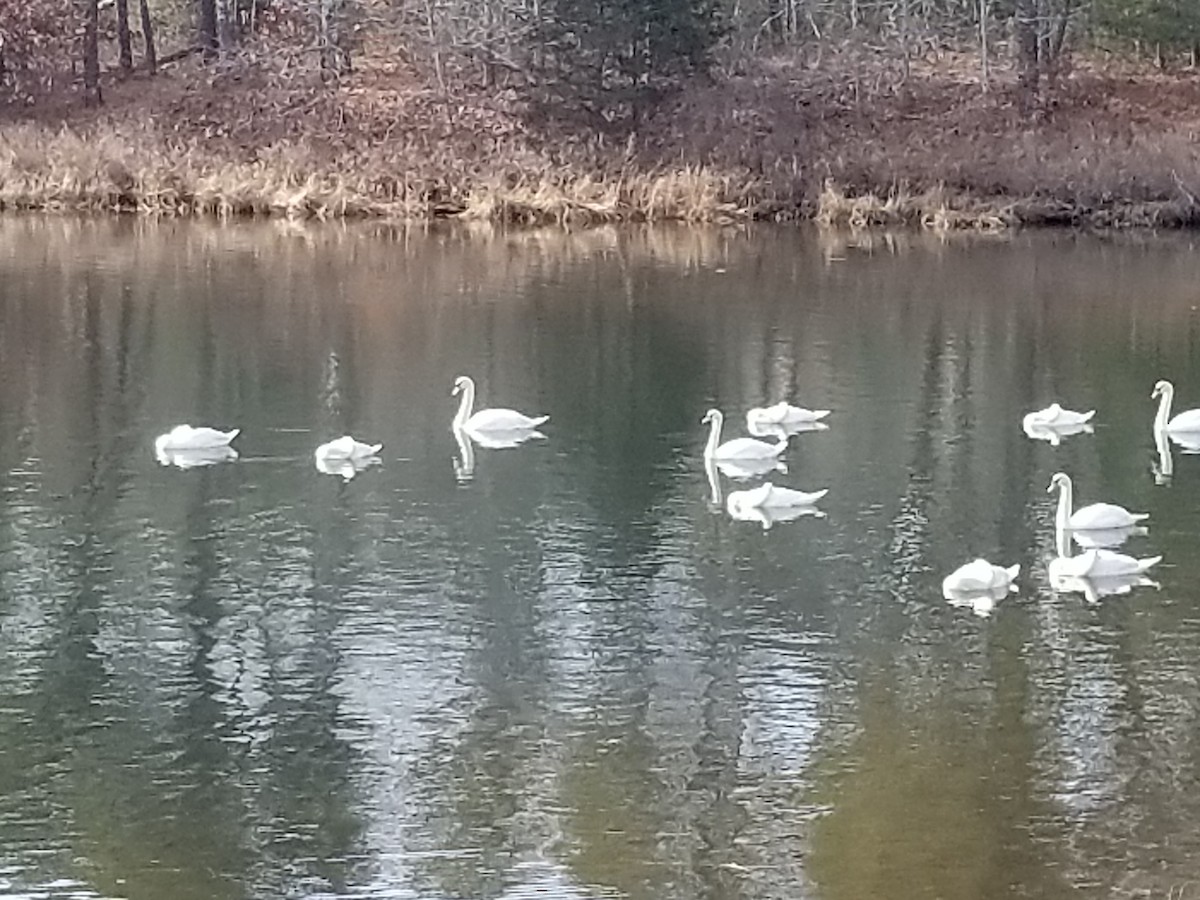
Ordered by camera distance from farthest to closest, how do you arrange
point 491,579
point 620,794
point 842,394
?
point 842,394 < point 491,579 < point 620,794

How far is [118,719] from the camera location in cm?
924

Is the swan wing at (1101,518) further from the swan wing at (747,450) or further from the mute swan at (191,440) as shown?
the mute swan at (191,440)

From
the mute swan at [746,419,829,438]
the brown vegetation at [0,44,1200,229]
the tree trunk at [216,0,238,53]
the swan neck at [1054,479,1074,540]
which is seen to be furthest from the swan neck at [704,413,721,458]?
the tree trunk at [216,0,238,53]

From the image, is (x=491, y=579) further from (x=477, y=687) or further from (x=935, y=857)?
(x=935, y=857)

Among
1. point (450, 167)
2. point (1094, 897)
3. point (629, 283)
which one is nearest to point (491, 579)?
point (1094, 897)

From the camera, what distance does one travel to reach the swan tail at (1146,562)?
11.8m

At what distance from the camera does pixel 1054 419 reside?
1586cm

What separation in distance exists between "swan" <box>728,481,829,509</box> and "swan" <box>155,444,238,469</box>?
3.53 meters

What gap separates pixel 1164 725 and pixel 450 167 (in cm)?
2541

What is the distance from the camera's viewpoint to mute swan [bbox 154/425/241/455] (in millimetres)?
14570

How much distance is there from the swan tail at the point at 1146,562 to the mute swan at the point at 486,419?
523cm

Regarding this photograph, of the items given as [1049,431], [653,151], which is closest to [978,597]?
[1049,431]

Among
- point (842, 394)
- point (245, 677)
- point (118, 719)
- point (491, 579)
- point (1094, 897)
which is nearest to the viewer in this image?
point (1094, 897)

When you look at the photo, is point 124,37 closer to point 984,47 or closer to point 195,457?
point 984,47
